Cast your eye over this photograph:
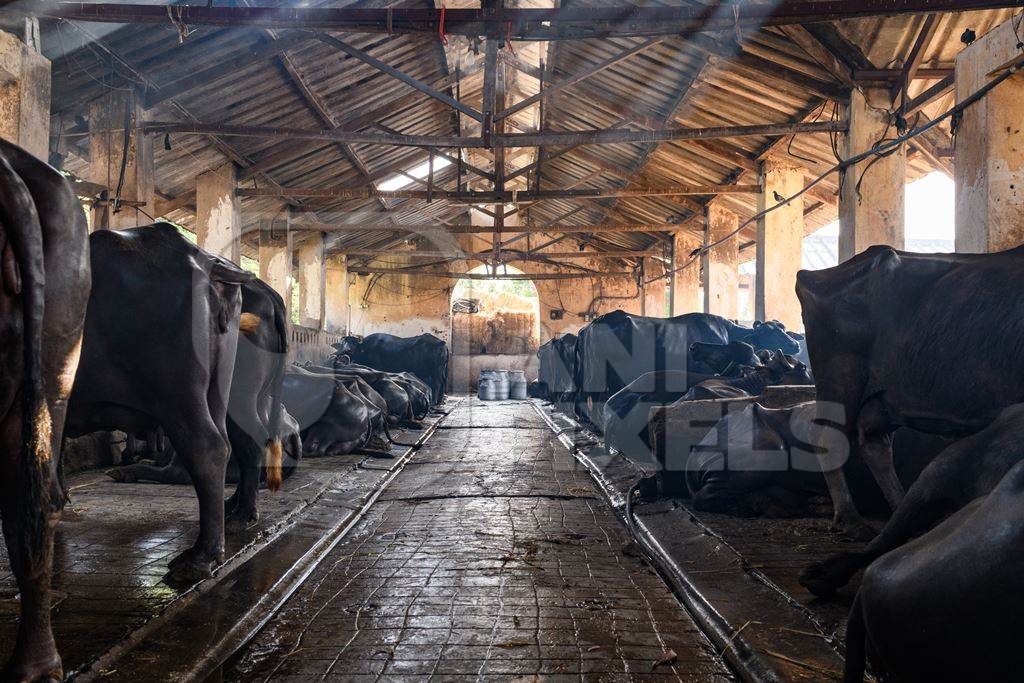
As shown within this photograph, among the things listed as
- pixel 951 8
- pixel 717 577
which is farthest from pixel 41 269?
pixel 951 8

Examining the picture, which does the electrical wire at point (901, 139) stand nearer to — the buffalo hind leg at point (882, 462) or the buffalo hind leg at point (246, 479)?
the buffalo hind leg at point (882, 462)

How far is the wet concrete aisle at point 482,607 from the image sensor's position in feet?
8.54

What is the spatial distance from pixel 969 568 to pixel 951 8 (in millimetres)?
5264

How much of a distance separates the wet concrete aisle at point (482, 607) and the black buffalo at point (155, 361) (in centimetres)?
69

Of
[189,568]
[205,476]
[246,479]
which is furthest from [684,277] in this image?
[189,568]

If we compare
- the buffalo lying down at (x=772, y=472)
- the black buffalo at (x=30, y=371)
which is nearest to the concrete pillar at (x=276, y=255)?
the buffalo lying down at (x=772, y=472)

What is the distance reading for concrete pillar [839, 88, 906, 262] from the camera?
893cm

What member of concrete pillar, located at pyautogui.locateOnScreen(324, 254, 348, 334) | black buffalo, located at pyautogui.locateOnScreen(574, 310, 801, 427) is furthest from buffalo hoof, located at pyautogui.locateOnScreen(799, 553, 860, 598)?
concrete pillar, located at pyautogui.locateOnScreen(324, 254, 348, 334)

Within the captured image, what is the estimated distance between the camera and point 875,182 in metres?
9.02

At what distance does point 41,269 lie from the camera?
2158 mm

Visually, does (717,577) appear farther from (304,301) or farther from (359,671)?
(304,301)

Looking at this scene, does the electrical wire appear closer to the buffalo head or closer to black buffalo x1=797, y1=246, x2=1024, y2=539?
the buffalo head

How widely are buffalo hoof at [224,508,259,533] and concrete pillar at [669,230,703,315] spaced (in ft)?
52.7

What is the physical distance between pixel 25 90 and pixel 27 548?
235 inches
